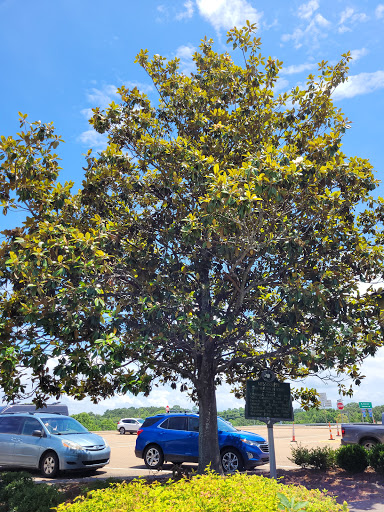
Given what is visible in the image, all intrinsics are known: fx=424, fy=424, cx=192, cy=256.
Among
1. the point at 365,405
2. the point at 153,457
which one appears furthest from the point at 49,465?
the point at 365,405

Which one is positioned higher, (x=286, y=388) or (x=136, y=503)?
(x=286, y=388)

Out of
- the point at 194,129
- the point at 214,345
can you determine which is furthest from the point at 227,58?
the point at 214,345

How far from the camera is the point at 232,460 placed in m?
13.0

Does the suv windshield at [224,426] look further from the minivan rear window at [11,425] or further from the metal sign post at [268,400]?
the minivan rear window at [11,425]

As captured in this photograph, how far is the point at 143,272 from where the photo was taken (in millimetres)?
9703

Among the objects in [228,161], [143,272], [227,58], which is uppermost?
[227,58]

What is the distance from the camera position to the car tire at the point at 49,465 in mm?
12078

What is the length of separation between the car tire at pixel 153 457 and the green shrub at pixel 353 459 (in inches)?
223

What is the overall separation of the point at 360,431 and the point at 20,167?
1478cm

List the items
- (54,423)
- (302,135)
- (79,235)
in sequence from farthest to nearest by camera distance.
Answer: (54,423) < (302,135) < (79,235)

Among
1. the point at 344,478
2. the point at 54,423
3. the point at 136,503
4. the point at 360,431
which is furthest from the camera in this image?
the point at 360,431

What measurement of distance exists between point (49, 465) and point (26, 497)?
5.31 meters

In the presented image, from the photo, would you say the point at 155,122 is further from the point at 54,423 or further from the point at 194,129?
the point at 54,423

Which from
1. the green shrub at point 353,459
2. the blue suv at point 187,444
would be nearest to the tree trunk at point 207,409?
the blue suv at point 187,444
